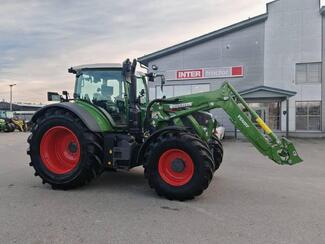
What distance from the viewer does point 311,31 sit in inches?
936

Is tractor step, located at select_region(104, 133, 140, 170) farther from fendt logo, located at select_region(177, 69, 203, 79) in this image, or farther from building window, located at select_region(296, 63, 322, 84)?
building window, located at select_region(296, 63, 322, 84)

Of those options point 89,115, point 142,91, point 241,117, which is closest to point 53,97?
point 89,115

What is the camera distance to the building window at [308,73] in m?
23.8

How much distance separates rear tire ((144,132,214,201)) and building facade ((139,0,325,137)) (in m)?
16.8

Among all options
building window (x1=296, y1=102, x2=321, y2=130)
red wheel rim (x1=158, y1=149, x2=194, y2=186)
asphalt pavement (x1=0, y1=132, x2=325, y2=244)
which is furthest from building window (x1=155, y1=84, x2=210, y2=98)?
red wheel rim (x1=158, y1=149, x2=194, y2=186)

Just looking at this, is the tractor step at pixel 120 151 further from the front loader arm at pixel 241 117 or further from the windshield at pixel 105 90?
the front loader arm at pixel 241 117

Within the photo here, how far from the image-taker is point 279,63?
24344 millimetres

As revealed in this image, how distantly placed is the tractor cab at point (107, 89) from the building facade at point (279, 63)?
50.1ft

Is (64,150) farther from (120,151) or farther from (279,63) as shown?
(279,63)

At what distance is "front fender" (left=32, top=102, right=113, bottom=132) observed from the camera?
6626mm

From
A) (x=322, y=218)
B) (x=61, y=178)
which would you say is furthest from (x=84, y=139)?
(x=322, y=218)

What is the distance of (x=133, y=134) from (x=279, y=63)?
2019cm

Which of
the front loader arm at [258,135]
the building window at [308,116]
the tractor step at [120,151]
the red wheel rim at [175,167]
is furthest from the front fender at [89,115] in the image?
the building window at [308,116]

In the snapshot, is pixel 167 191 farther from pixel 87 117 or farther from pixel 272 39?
pixel 272 39
